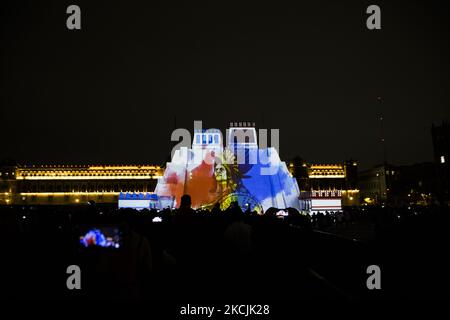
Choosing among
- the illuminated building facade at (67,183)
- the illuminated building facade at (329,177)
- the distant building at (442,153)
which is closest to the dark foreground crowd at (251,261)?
the distant building at (442,153)

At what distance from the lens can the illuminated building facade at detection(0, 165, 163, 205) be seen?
141 metres

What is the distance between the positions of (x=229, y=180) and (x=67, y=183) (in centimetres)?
8510

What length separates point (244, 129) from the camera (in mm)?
86500

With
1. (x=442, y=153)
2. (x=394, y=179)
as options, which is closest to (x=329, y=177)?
(x=394, y=179)

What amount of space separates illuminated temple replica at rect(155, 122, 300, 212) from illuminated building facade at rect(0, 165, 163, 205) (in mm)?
72653

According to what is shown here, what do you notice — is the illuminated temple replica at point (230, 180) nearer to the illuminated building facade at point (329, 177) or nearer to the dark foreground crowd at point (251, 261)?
the dark foreground crowd at point (251, 261)

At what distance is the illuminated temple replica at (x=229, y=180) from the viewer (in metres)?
66.6

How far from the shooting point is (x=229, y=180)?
230 feet

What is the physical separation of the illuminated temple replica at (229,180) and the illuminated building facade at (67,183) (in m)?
72.7

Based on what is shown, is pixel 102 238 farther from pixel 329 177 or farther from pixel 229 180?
pixel 329 177

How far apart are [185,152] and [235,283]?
6293 cm

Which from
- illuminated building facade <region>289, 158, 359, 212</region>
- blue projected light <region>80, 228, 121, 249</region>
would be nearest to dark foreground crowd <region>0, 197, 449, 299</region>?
blue projected light <region>80, 228, 121, 249</region>

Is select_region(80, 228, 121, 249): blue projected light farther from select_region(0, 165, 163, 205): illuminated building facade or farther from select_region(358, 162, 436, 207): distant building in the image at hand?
select_region(358, 162, 436, 207): distant building

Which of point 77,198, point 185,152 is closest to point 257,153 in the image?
point 185,152
